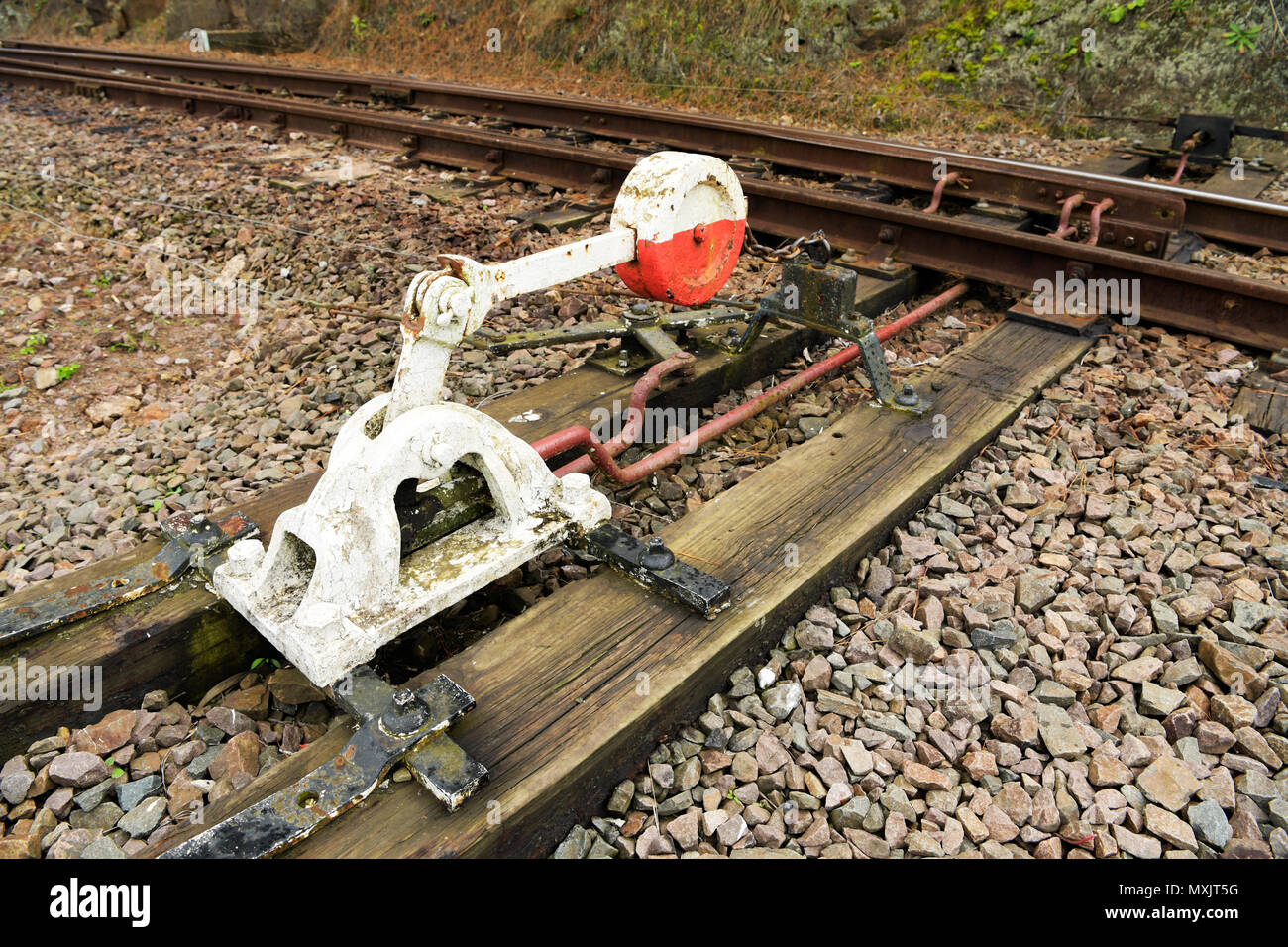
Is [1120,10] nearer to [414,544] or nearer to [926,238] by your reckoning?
[926,238]

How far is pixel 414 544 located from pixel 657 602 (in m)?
0.62

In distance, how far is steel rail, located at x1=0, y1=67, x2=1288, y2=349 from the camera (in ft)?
12.3

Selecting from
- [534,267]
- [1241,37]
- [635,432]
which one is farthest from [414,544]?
[1241,37]

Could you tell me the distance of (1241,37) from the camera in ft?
24.6

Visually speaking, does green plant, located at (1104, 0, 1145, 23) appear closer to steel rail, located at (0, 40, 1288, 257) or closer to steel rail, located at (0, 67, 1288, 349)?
steel rail, located at (0, 40, 1288, 257)

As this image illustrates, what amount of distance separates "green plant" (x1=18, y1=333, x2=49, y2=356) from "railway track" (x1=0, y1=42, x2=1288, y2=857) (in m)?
2.79

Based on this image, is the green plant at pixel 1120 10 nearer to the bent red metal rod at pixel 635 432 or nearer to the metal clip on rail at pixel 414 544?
the bent red metal rod at pixel 635 432

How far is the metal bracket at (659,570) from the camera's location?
215 cm

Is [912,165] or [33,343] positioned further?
[912,165]

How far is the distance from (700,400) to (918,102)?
6.40 metres

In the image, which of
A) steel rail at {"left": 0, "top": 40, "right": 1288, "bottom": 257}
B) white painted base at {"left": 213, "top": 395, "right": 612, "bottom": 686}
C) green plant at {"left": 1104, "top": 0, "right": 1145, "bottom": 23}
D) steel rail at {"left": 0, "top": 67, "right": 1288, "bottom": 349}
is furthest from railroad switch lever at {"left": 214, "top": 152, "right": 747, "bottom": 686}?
green plant at {"left": 1104, "top": 0, "right": 1145, "bottom": 23}

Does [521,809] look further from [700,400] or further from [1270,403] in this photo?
[1270,403]

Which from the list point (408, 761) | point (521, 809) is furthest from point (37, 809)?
point (521, 809)

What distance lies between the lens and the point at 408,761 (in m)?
1.73
